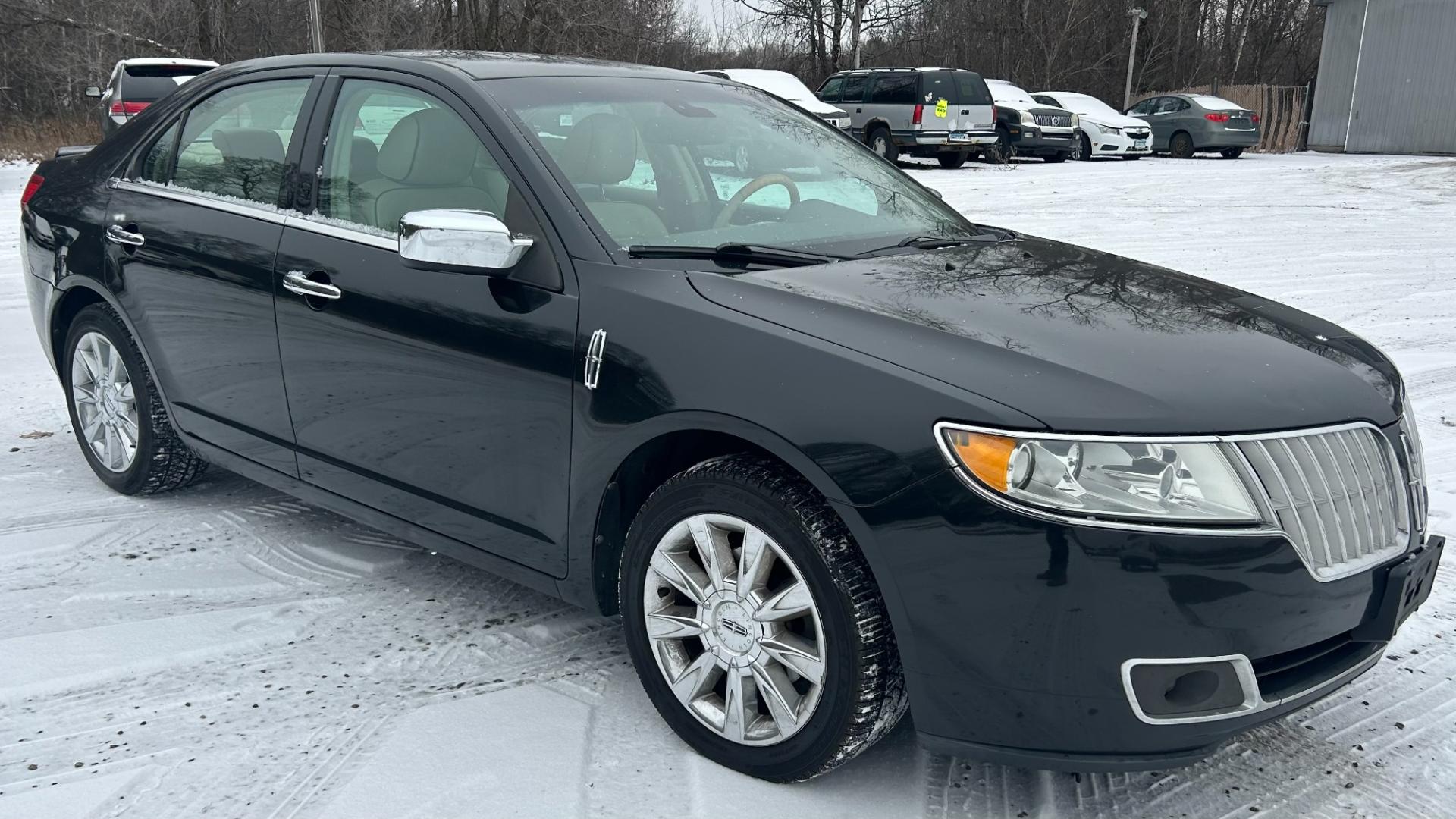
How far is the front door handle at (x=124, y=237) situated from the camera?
412 cm

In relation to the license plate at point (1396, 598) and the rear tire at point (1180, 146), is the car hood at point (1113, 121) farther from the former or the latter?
the license plate at point (1396, 598)

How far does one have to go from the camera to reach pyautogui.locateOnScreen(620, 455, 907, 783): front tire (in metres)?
2.46

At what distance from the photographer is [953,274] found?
3.02 meters

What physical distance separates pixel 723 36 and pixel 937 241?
1454 inches

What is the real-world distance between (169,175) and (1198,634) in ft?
11.8

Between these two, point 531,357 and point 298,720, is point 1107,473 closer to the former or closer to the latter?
point 531,357

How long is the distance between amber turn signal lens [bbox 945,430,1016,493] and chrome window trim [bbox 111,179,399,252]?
5.57 feet

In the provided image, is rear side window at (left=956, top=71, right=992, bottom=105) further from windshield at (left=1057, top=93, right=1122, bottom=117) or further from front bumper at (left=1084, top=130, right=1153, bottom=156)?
windshield at (left=1057, top=93, right=1122, bottom=117)

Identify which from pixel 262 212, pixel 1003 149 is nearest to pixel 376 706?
pixel 262 212

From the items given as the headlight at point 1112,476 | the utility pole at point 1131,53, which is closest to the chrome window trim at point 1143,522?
the headlight at point 1112,476

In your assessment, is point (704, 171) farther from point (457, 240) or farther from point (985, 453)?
point (985, 453)

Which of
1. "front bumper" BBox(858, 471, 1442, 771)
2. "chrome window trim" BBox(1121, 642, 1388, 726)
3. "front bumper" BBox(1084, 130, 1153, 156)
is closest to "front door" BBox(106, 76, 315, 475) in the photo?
"front bumper" BBox(858, 471, 1442, 771)

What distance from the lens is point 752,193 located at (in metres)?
3.39

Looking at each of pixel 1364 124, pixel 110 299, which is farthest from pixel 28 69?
pixel 1364 124
